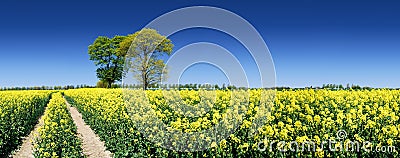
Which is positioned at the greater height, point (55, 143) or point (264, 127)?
point (264, 127)

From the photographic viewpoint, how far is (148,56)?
3900 centimetres

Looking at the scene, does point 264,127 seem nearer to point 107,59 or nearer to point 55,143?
point 55,143

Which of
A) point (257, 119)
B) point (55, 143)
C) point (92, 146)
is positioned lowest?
point (92, 146)

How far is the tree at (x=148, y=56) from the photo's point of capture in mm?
37656

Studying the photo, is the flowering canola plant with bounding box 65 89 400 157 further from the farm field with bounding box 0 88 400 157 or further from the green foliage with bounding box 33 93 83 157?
the green foliage with bounding box 33 93 83 157

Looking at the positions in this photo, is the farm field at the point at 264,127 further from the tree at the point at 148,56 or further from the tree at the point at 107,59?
the tree at the point at 107,59

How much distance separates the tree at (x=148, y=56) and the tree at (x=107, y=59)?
1572 centimetres

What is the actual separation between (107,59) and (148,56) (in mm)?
20859

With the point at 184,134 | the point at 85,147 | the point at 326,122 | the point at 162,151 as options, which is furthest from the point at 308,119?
the point at 85,147

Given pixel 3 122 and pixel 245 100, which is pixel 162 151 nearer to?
pixel 245 100

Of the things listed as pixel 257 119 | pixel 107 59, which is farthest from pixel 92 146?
pixel 107 59

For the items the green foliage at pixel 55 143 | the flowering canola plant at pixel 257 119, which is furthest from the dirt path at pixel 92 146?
the green foliage at pixel 55 143

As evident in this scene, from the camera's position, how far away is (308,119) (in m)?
7.20

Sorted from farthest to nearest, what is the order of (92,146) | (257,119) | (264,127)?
(92,146) → (257,119) → (264,127)
